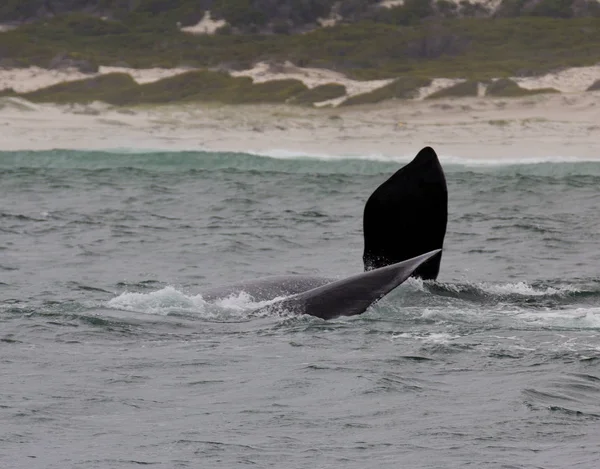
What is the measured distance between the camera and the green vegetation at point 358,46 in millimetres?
45750

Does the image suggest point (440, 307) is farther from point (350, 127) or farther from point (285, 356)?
point (350, 127)

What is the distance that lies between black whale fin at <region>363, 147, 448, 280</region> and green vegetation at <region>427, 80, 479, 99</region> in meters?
28.2

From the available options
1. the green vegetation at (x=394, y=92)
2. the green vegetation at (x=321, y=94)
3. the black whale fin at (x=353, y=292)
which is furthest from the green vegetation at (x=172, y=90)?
the black whale fin at (x=353, y=292)

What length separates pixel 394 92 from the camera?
4181 centimetres

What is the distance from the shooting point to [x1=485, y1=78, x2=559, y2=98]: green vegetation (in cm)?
4100

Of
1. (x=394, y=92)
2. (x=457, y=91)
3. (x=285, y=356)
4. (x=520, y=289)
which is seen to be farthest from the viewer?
(x=394, y=92)

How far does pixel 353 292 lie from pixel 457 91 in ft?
96.9

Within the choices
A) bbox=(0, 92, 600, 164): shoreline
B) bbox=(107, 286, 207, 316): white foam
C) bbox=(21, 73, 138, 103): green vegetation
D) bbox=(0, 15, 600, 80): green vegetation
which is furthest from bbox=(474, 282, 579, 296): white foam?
bbox=(0, 15, 600, 80): green vegetation

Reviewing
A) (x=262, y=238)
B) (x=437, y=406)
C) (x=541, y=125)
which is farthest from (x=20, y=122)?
(x=437, y=406)

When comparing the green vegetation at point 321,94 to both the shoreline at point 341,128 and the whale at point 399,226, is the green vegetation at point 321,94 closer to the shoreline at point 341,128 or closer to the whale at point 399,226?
the shoreline at point 341,128

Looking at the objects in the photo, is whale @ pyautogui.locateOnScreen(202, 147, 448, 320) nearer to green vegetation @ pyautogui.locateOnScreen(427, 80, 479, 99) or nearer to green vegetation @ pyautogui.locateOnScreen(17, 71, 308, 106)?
green vegetation @ pyautogui.locateOnScreen(427, 80, 479, 99)

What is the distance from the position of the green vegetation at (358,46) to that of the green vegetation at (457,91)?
1.99 m

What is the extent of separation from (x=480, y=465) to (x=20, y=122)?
33117mm

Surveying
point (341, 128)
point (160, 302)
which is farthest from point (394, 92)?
point (160, 302)
